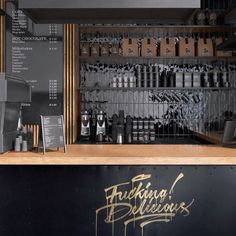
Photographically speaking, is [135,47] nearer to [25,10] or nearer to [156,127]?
[156,127]

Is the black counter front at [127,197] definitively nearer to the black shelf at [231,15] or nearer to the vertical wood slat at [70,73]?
the black shelf at [231,15]

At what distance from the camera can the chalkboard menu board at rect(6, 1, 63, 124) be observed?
16.3ft

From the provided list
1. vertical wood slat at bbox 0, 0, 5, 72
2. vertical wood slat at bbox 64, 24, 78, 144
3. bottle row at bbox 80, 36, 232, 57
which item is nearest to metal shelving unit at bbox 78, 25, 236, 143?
bottle row at bbox 80, 36, 232, 57

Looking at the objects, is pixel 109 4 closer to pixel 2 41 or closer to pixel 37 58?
pixel 37 58

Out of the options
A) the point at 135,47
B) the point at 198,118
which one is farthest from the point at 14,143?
the point at 198,118

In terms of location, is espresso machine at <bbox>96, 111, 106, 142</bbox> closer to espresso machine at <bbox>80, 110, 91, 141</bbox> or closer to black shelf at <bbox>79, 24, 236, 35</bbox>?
espresso machine at <bbox>80, 110, 91, 141</bbox>

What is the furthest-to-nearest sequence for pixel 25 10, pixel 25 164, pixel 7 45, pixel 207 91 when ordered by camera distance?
pixel 207 91
pixel 7 45
pixel 25 10
pixel 25 164

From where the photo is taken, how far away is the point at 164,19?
341cm

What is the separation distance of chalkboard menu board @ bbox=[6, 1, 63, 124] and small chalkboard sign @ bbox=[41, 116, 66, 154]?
2.37 metres

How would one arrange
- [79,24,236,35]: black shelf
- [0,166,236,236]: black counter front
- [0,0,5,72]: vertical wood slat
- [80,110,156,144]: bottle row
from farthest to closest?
[79,24,236,35]: black shelf, [0,0,5,72]: vertical wood slat, [80,110,156,144]: bottle row, [0,166,236,236]: black counter front

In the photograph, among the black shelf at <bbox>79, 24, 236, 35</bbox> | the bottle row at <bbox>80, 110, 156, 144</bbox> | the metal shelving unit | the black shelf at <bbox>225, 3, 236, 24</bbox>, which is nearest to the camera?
the black shelf at <bbox>225, 3, 236, 24</bbox>

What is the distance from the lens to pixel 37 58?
5.01 m

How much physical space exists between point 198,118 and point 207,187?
2.99m

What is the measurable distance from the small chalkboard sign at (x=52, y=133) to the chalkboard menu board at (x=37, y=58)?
93.3 inches
